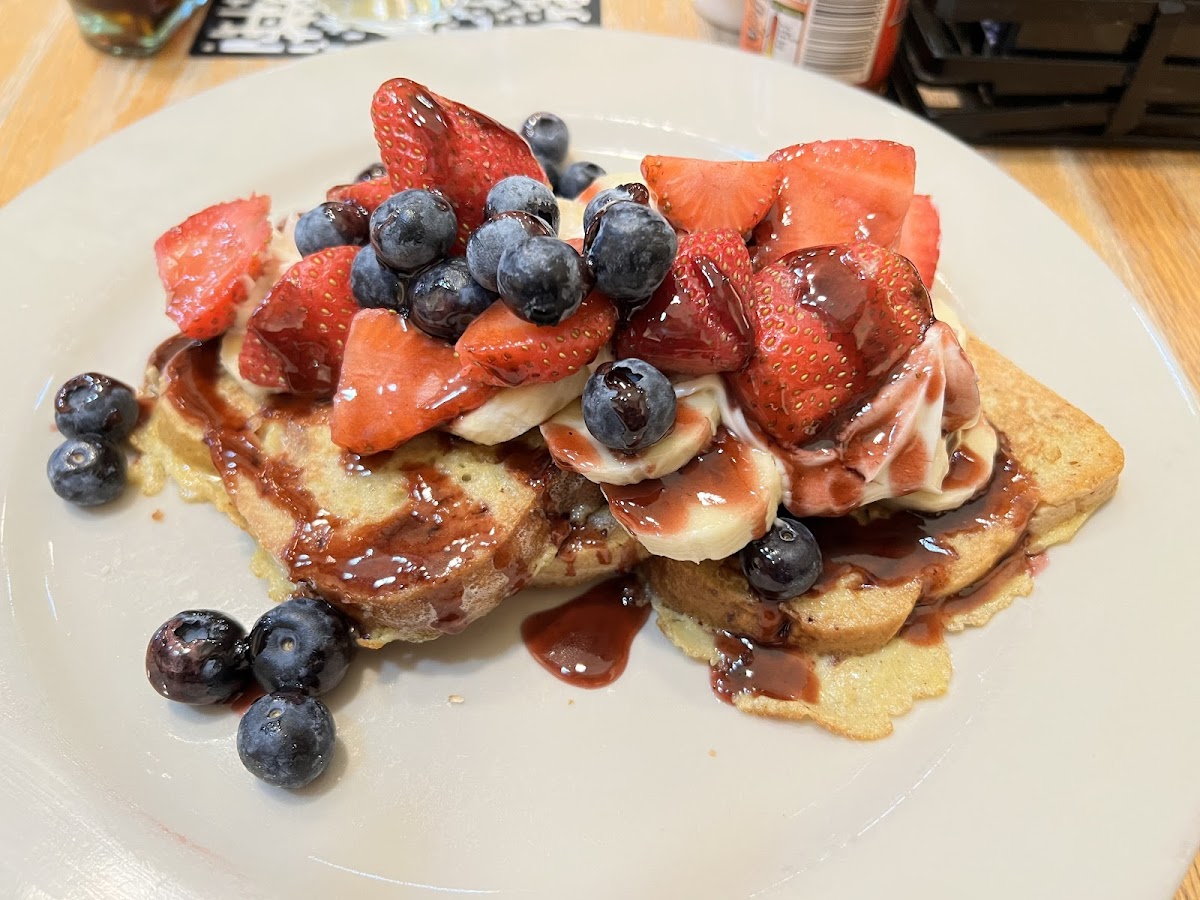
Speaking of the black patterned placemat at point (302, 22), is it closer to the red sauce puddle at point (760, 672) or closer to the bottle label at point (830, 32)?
the bottle label at point (830, 32)

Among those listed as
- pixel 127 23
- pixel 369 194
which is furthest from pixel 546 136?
pixel 127 23

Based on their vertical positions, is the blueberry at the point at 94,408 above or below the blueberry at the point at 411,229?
below

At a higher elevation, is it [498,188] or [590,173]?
[498,188]

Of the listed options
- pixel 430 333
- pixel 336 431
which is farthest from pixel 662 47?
pixel 336 431

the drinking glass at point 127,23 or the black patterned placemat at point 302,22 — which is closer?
the drinking glass at point 127,23

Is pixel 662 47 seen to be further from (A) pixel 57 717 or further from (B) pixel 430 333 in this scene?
(A) pixel 57 717

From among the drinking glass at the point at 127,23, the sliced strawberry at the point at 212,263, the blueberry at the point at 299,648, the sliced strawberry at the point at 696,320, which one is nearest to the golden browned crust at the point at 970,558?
the sliced strawberry at the point at 696,320

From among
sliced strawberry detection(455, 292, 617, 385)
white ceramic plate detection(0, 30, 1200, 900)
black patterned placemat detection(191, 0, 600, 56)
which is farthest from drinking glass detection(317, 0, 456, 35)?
sliced strawberry detection(455, 292, 617, 385)
